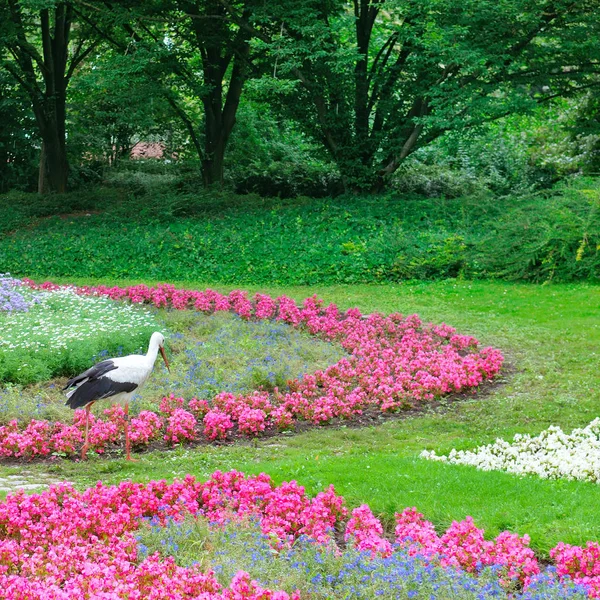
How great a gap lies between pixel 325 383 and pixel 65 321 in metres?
3.50

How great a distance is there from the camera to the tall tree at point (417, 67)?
54.7 ft

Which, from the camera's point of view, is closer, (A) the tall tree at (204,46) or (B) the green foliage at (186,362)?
(B) the green foliage at (186,362)

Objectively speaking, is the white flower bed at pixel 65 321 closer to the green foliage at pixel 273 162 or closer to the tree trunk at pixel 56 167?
the green foliage at pixel 273 162

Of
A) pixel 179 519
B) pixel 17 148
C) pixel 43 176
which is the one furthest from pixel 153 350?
pixel 17 148

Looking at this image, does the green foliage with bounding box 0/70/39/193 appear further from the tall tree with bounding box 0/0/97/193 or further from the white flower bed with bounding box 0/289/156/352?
the white flower bed with bounding box 0/289/156/352

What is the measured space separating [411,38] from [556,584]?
48.2 ft

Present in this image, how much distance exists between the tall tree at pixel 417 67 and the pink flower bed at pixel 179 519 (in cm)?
1263

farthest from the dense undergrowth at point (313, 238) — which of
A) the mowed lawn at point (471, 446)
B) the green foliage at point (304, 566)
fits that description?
the green foliage at point (304, 566)

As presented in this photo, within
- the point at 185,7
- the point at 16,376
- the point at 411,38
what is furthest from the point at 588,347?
the point at 185,7

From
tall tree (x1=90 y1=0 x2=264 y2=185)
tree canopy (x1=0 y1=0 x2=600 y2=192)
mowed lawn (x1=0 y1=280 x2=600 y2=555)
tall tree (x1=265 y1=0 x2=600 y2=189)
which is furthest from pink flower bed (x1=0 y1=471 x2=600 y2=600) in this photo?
tall tree (x1=90 y1=0 x2=264 y2=185)

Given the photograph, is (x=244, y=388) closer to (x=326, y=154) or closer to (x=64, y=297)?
(x=64, y=297)

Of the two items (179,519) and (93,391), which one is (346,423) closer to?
(93,391)

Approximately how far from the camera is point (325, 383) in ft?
27.7

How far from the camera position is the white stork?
6.31m
